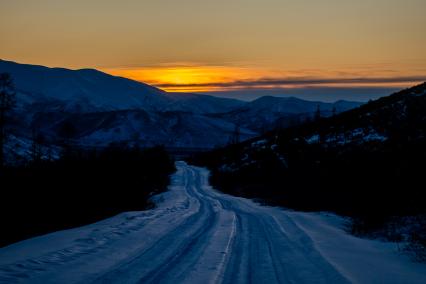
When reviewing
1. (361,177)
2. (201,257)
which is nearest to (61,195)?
(201,257)

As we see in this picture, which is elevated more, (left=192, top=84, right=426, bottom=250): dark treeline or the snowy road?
(left=192, top=84, right=426, bottom=250): dark treeline

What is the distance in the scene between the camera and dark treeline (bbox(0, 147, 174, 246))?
40.5 feet

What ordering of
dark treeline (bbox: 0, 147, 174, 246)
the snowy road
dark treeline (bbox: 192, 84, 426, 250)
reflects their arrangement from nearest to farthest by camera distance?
the snowy road < dark treeline (bbox: 0, 147, 174, 246) < dark treeline (bbox: 192, 84, 426, 250)

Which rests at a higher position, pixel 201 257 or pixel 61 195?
pixel 61 195

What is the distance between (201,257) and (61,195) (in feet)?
23.3

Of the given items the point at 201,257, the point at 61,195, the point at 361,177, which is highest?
the point at 361,177

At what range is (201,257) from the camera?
9.34 meters

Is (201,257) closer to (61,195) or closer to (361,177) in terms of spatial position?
(61,195)

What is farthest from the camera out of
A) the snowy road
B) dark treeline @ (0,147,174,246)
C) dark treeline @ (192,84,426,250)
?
dark treeline @ (192,84,426,250)

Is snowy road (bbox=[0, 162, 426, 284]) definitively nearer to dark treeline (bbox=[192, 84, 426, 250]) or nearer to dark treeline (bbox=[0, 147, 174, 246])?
dark treeline (bbox=[0, 147, 174, 246])

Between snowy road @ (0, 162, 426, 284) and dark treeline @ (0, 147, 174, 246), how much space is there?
1.15 metres

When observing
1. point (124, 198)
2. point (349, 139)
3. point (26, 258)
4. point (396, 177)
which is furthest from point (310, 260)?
point (349, 139)

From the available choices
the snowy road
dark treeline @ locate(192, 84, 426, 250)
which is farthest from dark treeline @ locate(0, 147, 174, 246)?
dark treeline @ locate(192, 84, 426, 250)

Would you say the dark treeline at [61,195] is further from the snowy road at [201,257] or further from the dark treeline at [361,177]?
the dark treeline at [361,177]
